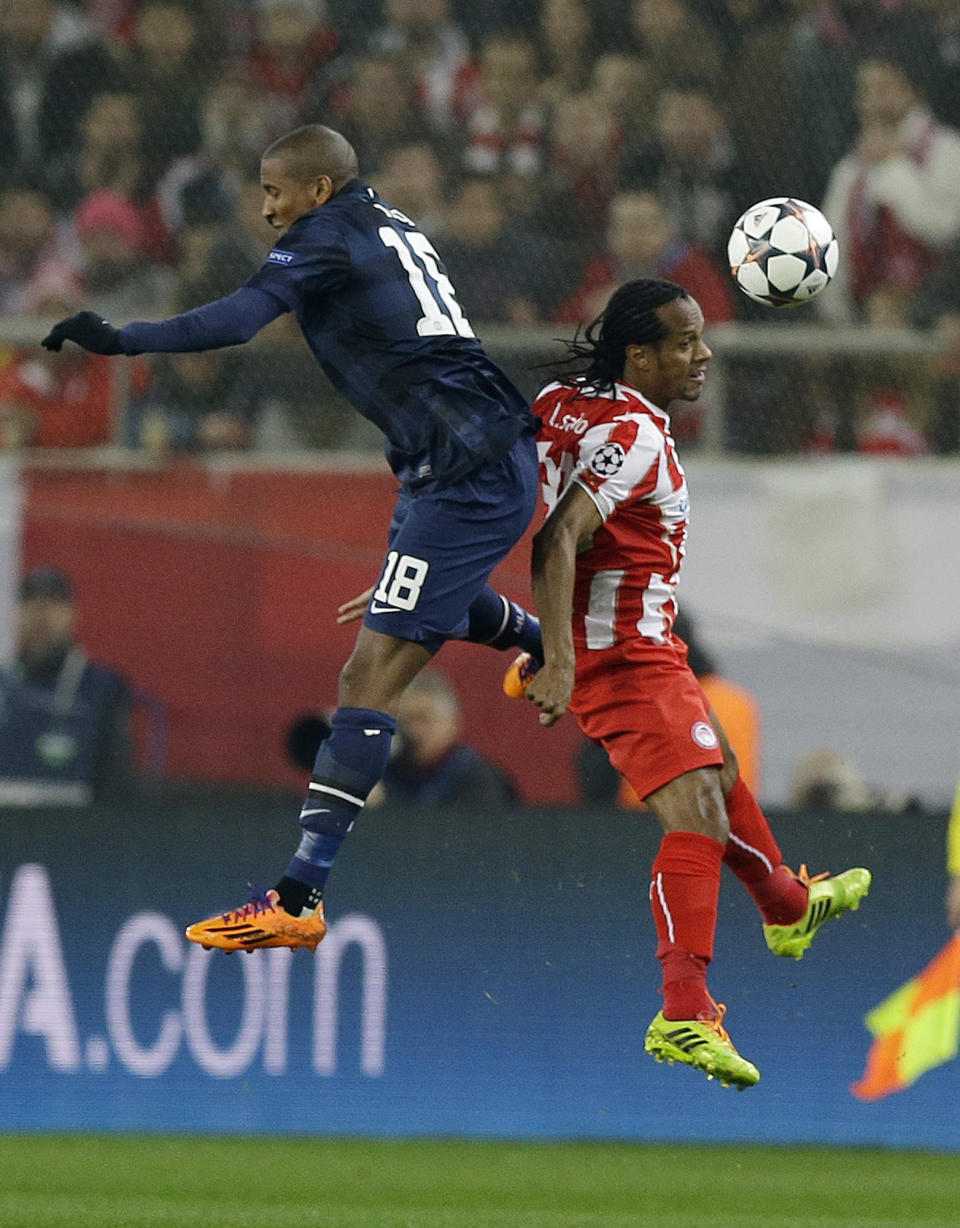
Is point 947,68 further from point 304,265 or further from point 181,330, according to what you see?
point 181,330

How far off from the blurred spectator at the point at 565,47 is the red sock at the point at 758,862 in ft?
13.9

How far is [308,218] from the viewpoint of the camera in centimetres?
562

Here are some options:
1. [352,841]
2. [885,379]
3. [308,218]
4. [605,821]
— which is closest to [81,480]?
[352,841]

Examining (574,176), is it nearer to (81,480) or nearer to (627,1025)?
(81,480)

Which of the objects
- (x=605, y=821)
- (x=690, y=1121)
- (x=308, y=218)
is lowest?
(x=690, y=1121)

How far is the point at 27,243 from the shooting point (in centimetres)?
976

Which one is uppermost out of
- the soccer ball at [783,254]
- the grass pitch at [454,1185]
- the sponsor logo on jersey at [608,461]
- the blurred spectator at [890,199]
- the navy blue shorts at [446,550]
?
the blurred spectator at [890,199]

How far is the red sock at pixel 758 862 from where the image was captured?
242 inches

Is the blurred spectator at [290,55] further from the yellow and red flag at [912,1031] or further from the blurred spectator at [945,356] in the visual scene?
the yellow and red flag at [912,1031]

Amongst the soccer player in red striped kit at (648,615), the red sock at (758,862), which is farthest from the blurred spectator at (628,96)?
the red sock at (758,862)

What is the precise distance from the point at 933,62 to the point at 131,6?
11.5 feet

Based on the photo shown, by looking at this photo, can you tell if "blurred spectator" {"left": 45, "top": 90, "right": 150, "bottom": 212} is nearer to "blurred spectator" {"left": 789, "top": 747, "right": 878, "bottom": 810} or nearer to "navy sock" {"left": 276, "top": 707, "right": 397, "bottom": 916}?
"blurred spectator" {"left": 789, "top": 747, "right": 878, "bottom": 810}

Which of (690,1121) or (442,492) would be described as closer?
(442,492)

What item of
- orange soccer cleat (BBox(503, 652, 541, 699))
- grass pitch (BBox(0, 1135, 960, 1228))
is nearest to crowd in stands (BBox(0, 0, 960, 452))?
grass pitch (BBox(0, 1135, 960, 1228))
